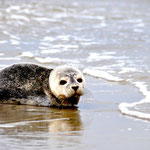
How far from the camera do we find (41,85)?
886 cm

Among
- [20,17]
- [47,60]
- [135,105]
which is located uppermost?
[20,17]

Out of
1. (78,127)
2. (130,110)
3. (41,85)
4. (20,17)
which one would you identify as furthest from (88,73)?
(20,17)

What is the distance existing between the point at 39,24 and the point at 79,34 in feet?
9.88

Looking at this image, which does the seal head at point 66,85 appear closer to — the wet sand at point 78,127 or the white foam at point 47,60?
the wet sand at point 78,127

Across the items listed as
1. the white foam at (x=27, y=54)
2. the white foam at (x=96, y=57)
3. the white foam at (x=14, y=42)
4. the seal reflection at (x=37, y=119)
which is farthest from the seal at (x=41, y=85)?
the white foam at (x=14, y=42)

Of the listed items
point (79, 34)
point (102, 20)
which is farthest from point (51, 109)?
point (102, 20)

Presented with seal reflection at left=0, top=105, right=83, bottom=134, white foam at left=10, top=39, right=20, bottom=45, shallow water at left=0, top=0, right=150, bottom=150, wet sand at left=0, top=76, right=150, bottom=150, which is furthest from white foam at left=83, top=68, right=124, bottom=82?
white foam at left=10, top=39, right=20, bottom=45

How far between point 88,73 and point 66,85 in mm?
2421

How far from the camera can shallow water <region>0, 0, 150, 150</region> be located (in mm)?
6359

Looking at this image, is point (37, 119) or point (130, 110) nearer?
point (37, 119)

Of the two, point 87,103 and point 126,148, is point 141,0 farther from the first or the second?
point 126,148

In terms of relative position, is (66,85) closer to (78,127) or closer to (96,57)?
(78,127)

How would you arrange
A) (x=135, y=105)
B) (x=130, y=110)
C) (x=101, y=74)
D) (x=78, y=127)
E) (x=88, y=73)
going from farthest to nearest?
(x=88, y=73) < (x=101, y=74) < (x=135, y=105) < (x=130, y=110) < (x=78, y=127)

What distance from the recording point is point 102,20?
2145 cm
